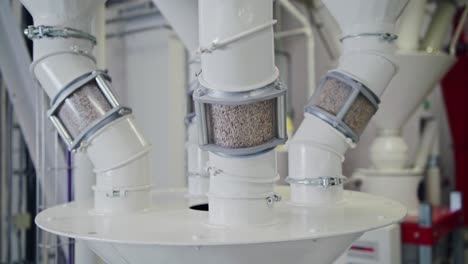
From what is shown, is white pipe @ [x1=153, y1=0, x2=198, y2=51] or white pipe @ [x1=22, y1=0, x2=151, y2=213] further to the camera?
white pipe @ [x1=153, y1=0, x2=198, y2=51]

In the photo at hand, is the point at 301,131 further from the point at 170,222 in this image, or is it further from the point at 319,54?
the point at 319,54

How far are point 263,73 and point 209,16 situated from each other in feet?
0.48

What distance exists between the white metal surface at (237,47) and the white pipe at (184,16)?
508mm

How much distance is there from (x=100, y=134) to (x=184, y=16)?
53cm

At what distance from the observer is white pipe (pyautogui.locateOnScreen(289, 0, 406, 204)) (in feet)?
3.46

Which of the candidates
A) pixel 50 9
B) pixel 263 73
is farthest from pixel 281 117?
pixel 50 9

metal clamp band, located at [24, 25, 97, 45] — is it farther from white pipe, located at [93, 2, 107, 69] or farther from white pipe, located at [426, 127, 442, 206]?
white pipe, located at [426, 127, 442, 206]

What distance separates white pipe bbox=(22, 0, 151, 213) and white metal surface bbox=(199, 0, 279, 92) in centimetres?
28

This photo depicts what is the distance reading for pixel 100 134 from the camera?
39.1 inches

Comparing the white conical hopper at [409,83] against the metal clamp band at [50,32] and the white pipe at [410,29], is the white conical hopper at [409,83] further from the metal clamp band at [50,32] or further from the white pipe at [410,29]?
the metal clamp band at [50,32]

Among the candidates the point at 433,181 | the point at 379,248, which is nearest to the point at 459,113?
the point at 433,181

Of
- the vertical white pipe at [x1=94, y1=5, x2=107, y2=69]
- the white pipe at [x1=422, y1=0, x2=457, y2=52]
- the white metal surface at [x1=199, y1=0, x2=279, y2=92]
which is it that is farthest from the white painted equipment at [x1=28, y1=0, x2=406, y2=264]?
the white pipe at [x1=422, y1=0, x2=457, y2=52]

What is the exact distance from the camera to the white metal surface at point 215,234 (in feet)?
2.52

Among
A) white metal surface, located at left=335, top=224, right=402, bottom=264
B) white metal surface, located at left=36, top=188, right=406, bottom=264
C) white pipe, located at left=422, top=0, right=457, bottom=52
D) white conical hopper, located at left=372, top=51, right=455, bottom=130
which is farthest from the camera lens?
white pipe, located at left=422, top=0, right=457, bottom=52
